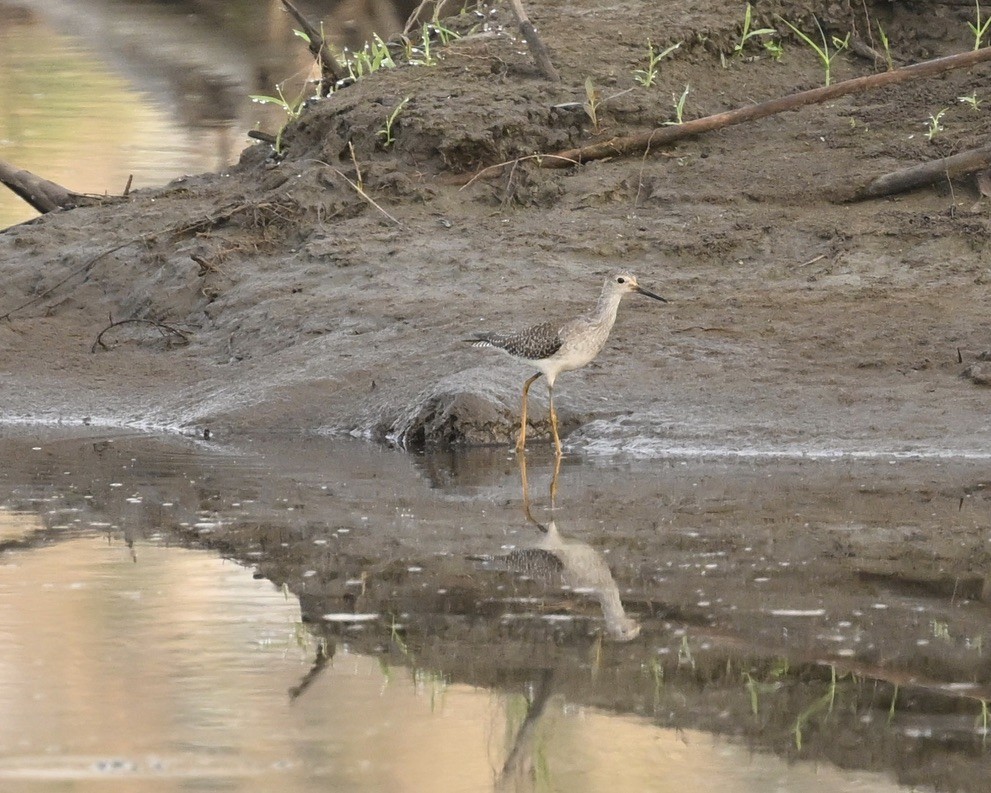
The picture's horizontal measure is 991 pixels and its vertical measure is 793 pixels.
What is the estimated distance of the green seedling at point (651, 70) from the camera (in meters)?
11.5

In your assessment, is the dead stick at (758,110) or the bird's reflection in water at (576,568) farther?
the dead stick at (758,110)

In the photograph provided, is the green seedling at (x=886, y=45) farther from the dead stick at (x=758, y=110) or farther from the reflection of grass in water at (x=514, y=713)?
the reflection of grass in water at (x=514, y=713)

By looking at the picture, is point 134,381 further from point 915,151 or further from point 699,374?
point 915,151

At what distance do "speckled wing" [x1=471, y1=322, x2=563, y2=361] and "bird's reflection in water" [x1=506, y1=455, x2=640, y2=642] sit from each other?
2.00 metres

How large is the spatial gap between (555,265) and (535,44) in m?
1.96

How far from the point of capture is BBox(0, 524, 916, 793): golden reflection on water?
12.5ft

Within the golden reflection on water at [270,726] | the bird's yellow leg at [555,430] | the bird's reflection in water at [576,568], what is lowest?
the golden reflection on water at [270,726]

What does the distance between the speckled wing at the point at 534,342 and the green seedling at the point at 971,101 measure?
390 cm

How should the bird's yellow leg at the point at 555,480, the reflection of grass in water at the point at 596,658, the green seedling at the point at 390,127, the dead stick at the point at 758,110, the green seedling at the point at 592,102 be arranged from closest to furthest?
1. the reflection of grass in water at the point at 596,658
2. the bird's yellow leg at the point at 555,480
3. the dead stick at the point at 758,110
4. the green seedling at the point at 592,102
5. the green seedling at the point at 390,127

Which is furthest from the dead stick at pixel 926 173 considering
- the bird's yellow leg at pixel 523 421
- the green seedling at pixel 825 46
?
the bird's yellow leg at pixel 523 421

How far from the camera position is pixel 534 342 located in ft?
28.7

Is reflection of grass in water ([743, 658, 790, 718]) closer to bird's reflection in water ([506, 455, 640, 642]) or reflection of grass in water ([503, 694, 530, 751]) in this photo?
bird's reflection in water ([506, 455, 640, 642])

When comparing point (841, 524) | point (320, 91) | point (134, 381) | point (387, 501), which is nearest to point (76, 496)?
point (387, 501)

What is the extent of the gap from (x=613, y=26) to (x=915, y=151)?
2.61m
